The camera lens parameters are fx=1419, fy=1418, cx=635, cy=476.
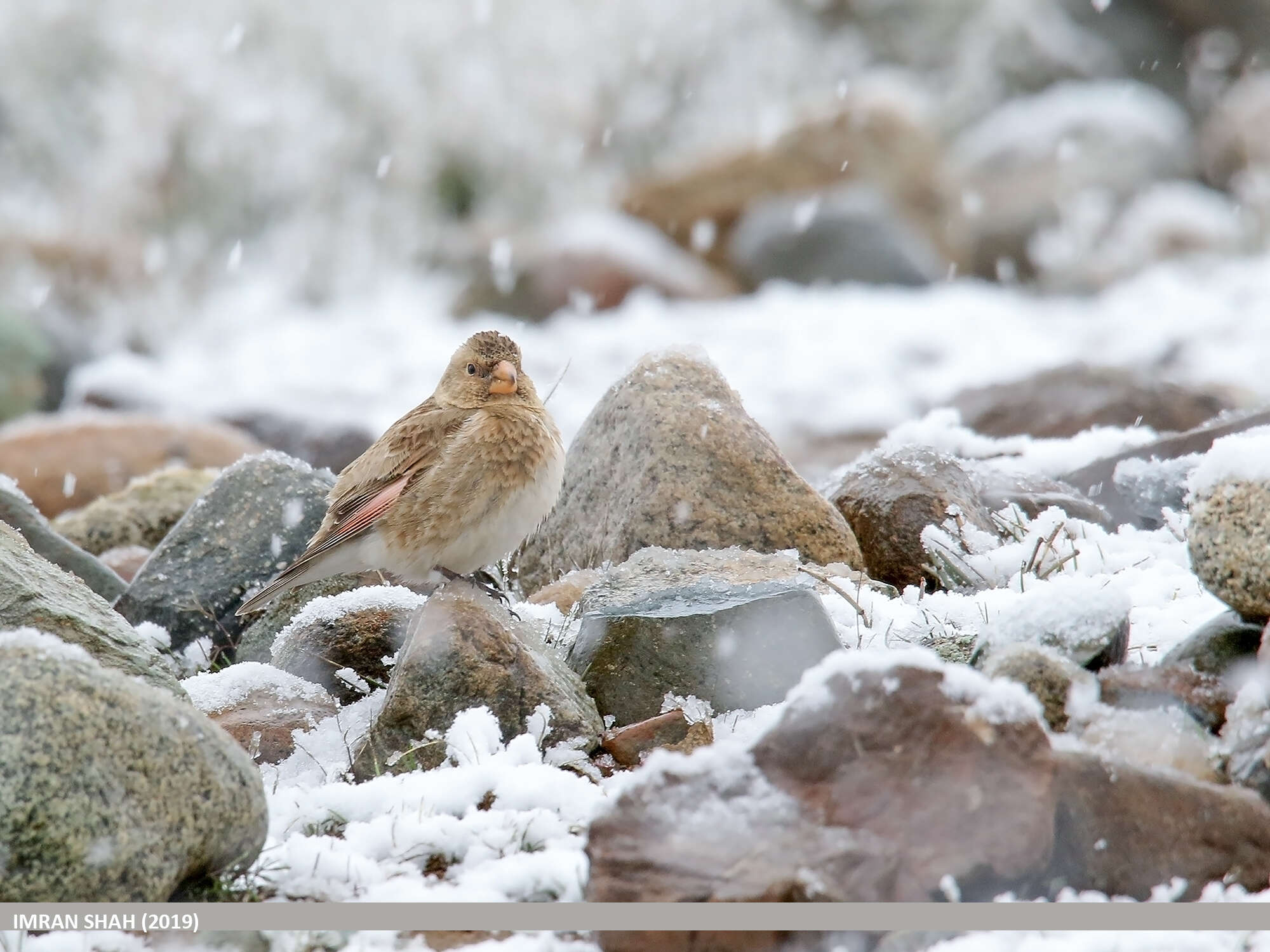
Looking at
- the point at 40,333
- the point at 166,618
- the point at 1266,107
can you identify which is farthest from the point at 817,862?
the point at 1266,107

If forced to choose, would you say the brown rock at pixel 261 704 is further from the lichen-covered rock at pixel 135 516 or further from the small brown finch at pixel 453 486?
the lichen-covered rock at pixel 135 516

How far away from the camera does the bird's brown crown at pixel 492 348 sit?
181 inches

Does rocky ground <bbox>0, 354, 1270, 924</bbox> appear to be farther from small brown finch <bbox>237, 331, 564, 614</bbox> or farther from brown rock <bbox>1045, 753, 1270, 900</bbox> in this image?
small brown finch <bbox>237, 331, 564, 614</bbox>

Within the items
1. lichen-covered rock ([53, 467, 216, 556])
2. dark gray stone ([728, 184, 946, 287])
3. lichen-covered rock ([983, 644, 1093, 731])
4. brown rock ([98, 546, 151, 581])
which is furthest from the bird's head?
dark gray stone ([728, 184, 946, 287])

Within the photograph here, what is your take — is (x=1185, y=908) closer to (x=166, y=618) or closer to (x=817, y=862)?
(x=817, y=862)

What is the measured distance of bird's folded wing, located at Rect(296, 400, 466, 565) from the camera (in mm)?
4391

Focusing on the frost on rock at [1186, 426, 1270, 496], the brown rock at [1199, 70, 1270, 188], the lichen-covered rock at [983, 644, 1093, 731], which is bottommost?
the lichen-covered rock at [983, 644, 1093, 731]

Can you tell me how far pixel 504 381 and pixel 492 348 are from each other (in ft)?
0.53

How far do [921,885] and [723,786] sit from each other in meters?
0.39

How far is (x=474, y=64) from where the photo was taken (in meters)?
14.5

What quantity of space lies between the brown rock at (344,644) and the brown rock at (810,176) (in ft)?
33.9

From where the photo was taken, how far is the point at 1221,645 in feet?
11.4

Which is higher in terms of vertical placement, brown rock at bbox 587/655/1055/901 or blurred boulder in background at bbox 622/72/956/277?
blurred boulder in background at bbox 622/72/956/277

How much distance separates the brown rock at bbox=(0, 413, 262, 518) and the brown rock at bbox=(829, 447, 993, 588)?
430 cm
